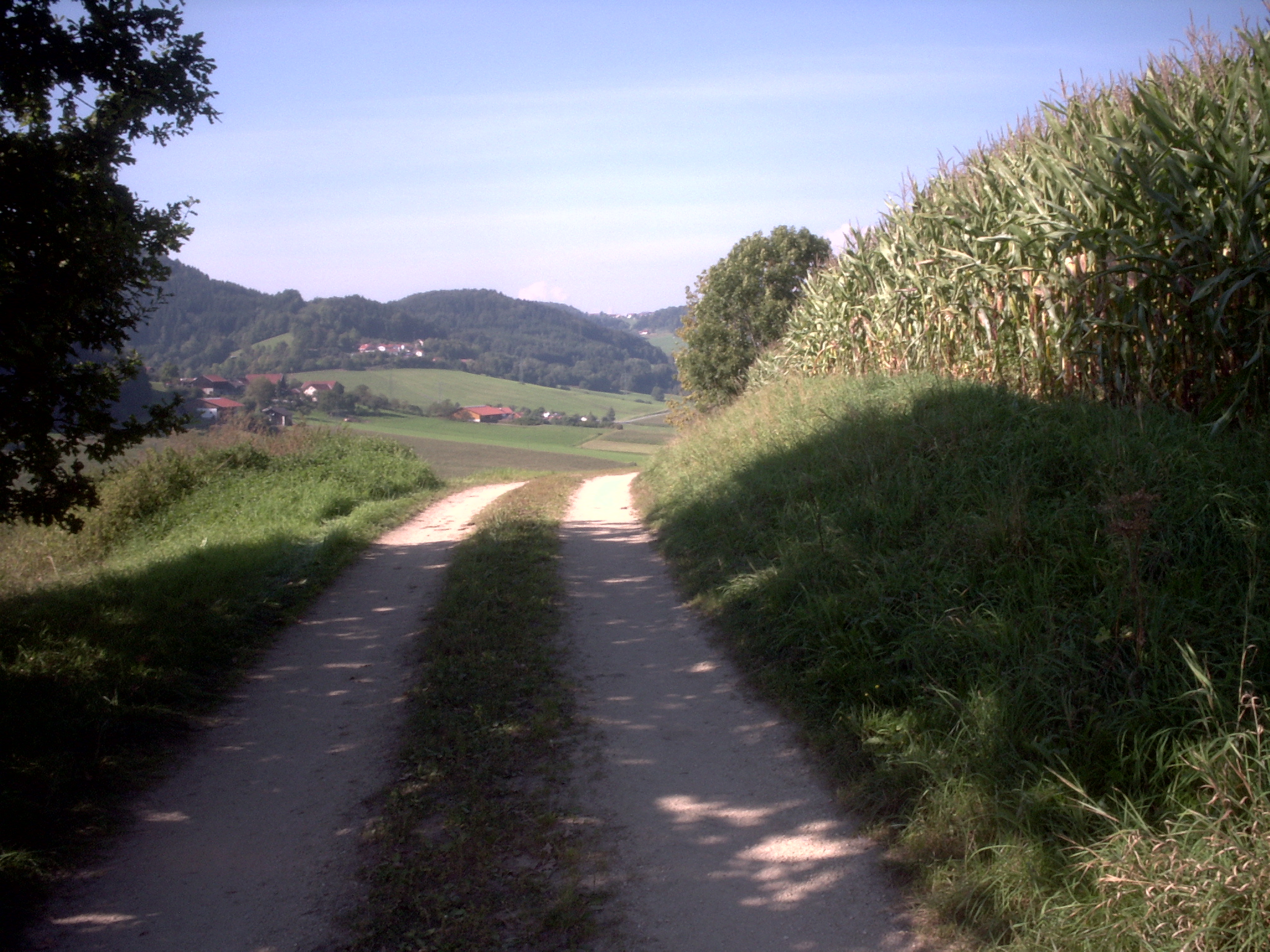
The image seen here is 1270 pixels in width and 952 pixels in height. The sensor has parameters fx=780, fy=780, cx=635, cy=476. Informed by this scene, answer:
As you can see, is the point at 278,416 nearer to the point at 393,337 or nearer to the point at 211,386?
the point at 211,386

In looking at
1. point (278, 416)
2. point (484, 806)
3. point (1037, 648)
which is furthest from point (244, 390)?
point (1037, 648)

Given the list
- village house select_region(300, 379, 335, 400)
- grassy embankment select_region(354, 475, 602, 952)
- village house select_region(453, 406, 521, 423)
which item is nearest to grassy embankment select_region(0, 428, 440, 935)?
grassy embankment select_region(354, 475, 602, 952)

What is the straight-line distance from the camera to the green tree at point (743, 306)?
81.8 feet

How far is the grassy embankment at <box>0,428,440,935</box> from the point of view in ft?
12.6

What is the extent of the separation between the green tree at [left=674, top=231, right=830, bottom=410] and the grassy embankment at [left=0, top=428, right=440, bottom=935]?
1352 centimetres

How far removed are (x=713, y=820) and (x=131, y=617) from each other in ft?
16.5

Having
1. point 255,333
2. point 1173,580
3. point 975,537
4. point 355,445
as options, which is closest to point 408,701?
point 975,537

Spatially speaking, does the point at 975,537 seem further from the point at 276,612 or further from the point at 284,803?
the point at 276,612

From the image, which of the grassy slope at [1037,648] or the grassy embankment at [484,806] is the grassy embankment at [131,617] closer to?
the grassy embankment at [484,806]

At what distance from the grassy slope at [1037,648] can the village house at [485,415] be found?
1961 inches

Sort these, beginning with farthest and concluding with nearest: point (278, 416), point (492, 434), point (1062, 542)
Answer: point (492, 434) → point (278, 416) → point (1062, 542)

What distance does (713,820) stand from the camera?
360 cm

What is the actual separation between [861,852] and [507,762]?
189 centimetres

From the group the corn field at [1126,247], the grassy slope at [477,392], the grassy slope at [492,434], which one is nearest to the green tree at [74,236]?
the corn field at [1126,247]
